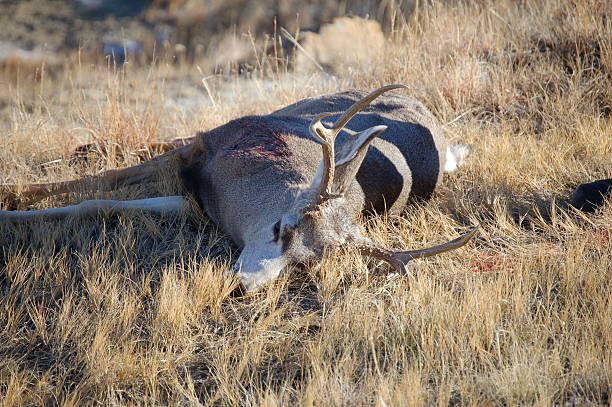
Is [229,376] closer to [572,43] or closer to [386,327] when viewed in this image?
[386,327]

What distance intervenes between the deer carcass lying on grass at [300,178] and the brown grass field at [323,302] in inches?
5.0

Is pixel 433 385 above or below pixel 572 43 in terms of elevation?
below

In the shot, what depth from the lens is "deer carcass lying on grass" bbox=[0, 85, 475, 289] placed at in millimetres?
3666

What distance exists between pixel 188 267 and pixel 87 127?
2343mm

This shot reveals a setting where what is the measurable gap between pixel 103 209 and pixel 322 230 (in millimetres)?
1563

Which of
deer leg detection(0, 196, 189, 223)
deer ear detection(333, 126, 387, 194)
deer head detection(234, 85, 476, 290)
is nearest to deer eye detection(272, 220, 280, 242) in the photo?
deer head detection(234, 85, 476, 290)

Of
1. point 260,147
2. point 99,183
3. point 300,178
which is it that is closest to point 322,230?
point 300,178

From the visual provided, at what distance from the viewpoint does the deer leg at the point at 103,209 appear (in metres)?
4.39

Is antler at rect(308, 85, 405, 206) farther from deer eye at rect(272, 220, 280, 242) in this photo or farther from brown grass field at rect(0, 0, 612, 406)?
brown grass field at rect(0, 0, 612, 406)

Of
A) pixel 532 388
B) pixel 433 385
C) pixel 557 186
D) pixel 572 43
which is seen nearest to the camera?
pixel 532 388

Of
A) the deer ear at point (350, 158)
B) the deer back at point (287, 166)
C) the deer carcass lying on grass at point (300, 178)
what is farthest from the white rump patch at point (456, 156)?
the deer ear at point (350, 158)

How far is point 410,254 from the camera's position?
3.78 m

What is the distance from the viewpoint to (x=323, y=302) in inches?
152

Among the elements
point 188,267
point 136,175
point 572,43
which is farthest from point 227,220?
point 572,43
